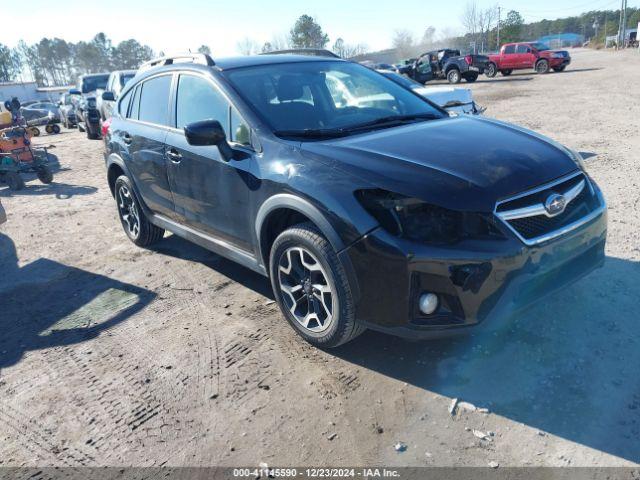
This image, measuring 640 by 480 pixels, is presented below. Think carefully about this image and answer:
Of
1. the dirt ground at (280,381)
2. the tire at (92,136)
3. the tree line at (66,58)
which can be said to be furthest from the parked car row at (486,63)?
the tree line at (66,58)

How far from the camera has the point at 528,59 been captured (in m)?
31.1

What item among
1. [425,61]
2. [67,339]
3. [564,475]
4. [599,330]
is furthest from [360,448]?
[425,61]

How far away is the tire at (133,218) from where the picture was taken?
5.47 m

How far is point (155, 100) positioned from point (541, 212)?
11.8 ft

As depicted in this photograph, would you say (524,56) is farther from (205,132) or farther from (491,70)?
(205,132)

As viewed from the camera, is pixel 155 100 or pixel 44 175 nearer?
pixel 155 100

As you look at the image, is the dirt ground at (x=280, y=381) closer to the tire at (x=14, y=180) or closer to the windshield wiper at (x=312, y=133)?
the windshield wiper at (x=312, y=133)

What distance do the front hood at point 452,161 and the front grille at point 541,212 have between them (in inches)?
2.1

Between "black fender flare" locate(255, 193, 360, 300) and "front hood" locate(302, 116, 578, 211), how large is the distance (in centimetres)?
30

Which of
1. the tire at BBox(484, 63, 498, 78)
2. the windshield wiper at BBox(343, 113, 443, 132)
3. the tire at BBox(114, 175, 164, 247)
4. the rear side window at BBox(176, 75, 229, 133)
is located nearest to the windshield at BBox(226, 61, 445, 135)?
the windshield wiper at BBox(343, 113, 443, 132)

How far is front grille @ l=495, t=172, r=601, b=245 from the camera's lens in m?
2.78

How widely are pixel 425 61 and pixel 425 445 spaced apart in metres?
31.3

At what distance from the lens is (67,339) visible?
3980mm

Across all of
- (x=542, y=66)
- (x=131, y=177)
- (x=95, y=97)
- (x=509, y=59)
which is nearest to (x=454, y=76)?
(x=509, y=59)
